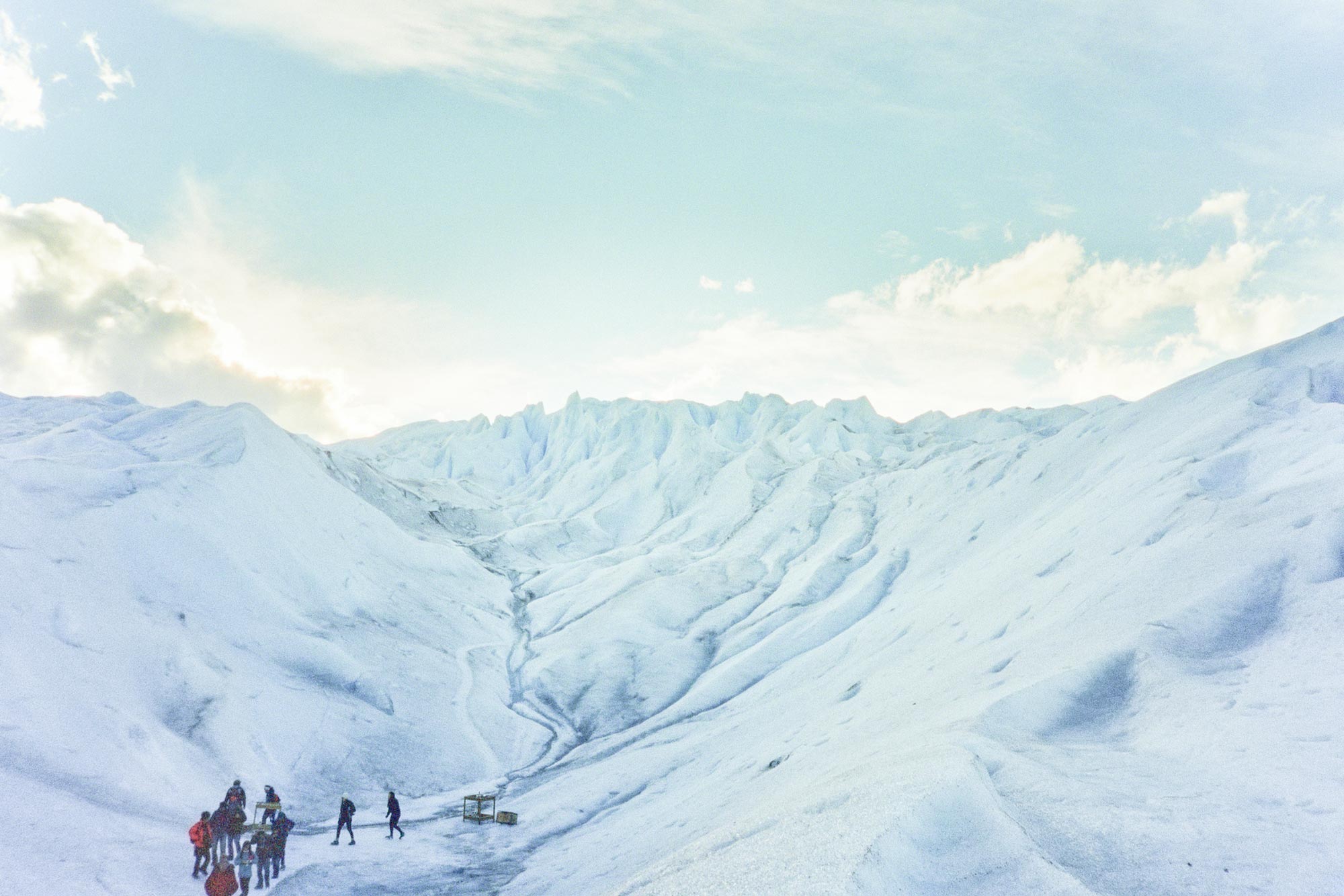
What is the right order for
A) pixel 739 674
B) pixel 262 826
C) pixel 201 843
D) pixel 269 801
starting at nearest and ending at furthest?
pixel 201 843, pixel 262 826, pixel 269 801, pixel 739 674

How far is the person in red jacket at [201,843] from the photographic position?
17.2m

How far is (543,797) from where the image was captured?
1078 inches

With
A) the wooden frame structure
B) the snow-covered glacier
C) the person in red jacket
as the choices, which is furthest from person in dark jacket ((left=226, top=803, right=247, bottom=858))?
the snow-covered glacier

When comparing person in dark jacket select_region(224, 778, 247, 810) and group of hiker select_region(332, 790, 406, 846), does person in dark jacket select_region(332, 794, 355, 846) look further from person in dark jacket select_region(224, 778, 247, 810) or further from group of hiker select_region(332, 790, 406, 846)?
person in dark jacket select_region(224, 778, 247, 810)

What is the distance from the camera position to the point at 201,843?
56.5ft

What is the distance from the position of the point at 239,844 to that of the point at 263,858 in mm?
2394

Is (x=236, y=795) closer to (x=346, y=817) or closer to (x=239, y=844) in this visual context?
(x=239, y=844)

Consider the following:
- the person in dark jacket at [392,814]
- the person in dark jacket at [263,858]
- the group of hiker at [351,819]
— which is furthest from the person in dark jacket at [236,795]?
the person in dark jacket at [392,814]

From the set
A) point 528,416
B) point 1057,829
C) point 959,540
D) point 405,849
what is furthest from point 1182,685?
point 528,416

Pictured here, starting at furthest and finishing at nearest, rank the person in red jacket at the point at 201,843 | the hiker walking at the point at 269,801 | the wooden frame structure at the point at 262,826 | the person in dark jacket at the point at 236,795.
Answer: the hiker walking at the point at 269,801 → the person in dark jacket at the point at 236,795 → the wooden frame structure at the point at 262,826 → the person in red jacket at the point at 201,843

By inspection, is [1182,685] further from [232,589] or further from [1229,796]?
[232,589]

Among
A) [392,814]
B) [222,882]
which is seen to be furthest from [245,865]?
[392,814]

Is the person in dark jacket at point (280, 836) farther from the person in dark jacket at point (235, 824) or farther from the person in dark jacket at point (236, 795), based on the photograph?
the person in dark jacket at point (236, 795)

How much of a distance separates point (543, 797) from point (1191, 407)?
34.0 m
